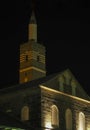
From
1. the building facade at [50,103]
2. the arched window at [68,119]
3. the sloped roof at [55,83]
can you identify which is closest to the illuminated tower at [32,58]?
the sloped roof at [55,83]

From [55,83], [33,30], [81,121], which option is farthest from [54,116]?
[33,30]

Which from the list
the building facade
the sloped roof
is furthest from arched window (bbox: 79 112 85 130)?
the sloped roof

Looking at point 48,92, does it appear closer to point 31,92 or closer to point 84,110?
point 31,92

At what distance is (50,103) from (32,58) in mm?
23049

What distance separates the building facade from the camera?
65125 mm

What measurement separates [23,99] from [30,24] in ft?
80.2

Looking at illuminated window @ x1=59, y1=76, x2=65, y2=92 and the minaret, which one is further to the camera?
the minaret

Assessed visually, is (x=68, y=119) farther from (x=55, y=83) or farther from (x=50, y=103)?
(x=55, y=83)

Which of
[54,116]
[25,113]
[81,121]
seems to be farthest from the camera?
[81,121]

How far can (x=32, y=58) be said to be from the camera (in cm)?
8838

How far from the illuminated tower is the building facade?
17.7 m

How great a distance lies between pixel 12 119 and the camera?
6250cm

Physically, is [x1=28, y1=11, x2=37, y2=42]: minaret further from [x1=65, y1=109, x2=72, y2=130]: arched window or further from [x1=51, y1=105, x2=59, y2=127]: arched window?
[x1=51, y1=105, x2=59, y2=127]: arched window

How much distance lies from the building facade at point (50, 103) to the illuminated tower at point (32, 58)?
58.0 ft
